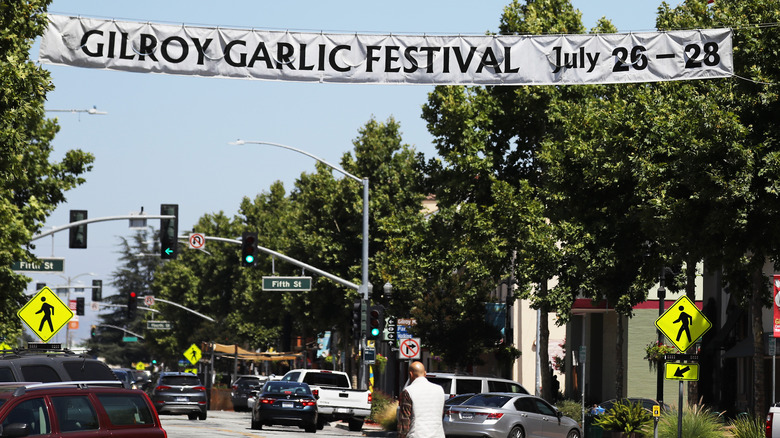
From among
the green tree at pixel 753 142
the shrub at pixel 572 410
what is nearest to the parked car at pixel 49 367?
the green tree at pixel 753 142

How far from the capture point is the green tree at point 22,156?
20672 mm

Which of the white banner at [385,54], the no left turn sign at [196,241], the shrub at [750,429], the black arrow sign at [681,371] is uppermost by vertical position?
the white banner at [385,54]

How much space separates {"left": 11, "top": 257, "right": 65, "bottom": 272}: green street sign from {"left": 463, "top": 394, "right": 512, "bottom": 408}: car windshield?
565 inches

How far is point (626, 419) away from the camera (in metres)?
28.2

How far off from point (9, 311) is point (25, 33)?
15.6m

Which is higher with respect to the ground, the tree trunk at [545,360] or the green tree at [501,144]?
the green tree at [501,144]

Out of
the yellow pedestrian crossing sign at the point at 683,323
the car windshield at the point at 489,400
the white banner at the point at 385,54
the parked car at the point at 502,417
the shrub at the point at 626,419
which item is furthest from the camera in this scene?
the shrub at the point at 626,419

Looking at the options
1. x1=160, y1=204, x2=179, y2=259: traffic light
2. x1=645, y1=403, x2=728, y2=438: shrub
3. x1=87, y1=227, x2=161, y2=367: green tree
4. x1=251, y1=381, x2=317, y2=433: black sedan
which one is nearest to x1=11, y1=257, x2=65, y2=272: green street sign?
x1=160, y1=204, x2=179, y2=259: traffic light

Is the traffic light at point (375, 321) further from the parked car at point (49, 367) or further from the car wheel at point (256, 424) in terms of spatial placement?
the parked car at point (49, 367)

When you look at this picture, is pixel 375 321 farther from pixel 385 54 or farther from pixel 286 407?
pixel 385 54

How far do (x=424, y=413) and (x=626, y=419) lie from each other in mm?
15784

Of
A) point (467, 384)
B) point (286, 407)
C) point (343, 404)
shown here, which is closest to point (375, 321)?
point (343, 404)

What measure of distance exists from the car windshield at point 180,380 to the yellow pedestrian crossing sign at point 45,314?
1455 cm

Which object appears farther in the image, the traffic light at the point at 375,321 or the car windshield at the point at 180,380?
the car windshield at the point at 180,380
